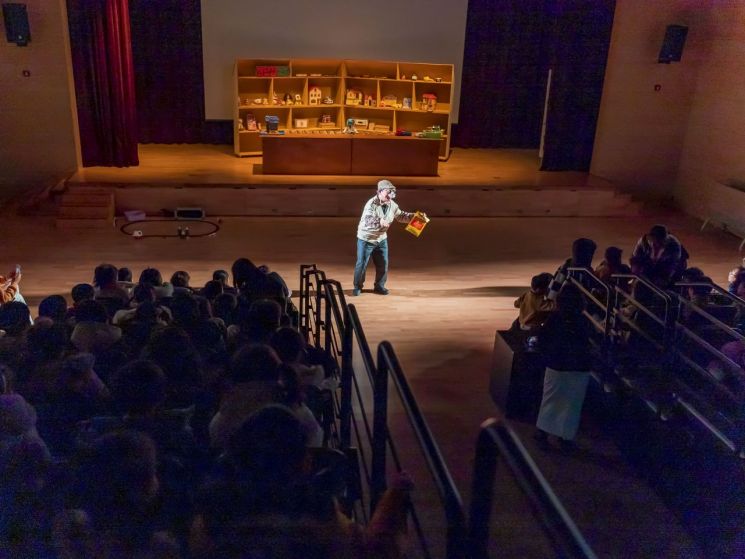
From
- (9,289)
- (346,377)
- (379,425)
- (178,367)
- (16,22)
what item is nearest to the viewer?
(379,425)

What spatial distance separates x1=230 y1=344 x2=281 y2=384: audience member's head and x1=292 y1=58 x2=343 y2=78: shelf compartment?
384 inches

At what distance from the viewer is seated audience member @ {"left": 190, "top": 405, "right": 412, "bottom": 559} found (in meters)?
1.91

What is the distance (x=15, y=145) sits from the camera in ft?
34.8

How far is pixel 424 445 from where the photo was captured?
78.0 inches

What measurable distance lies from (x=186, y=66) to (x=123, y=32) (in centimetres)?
175

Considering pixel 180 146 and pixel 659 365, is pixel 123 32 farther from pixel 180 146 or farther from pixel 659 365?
pixel 659 365

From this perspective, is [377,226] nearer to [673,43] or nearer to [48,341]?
[48,341]

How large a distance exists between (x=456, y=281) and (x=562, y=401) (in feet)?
11.9

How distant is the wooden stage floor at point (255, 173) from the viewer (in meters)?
10.5

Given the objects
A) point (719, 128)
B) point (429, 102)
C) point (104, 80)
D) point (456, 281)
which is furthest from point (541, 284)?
point (104, 80)

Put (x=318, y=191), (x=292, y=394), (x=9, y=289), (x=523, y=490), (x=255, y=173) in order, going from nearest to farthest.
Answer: (x=523, y=490) < (x=292, y=394) < (x=9, y=289) < (x=318, y=191) < (x=255, y=173)

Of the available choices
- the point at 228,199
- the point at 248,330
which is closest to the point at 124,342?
the point at 248,330

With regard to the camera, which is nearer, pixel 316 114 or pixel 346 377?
pixel 346 377

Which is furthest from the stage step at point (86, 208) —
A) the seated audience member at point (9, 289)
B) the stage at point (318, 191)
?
the seated audience member at point (9, 289)
